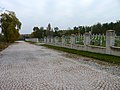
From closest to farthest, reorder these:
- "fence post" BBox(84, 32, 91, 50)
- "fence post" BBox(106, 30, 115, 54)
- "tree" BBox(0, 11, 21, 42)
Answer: "fence post" BBox(106, 30, 115, 54) < "fence post" BBox(84, 32, 91, 50) < "tree" BBox(0, 11, 21, 42)

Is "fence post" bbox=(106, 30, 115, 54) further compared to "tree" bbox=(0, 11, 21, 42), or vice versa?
"tree" bbox=(0, 11, 21, 42)

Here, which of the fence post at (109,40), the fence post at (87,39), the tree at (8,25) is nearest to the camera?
the fence post at (109,40)

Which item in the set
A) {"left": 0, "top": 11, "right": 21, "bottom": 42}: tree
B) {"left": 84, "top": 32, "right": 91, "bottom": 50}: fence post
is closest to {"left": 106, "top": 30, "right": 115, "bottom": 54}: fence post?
{"left": 84, "top": 32, "right": 91, "bottom": 50}: fence post

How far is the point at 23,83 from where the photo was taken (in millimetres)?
7559

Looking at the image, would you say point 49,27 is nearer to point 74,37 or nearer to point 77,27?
point 77,27

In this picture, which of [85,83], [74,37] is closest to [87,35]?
[74,37]

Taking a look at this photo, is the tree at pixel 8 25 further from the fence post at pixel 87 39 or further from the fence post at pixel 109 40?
the fence post at pixel 109 40

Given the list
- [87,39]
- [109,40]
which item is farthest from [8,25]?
[109,40]

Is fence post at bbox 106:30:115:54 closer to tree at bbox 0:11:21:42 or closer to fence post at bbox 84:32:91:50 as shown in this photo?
fence post at bbox 84:32:91:50

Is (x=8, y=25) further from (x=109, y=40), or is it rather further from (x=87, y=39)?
(x=109, y=40)

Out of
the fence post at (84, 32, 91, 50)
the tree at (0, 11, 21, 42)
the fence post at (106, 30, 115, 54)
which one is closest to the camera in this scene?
the fence post at (106, 30, 115, 54)

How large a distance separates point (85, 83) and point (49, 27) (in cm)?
13251

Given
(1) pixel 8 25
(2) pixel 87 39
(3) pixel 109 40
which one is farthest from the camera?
(1) pixel 8 25

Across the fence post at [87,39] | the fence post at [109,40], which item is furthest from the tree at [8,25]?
the fence post at [109,40]
